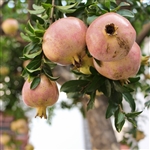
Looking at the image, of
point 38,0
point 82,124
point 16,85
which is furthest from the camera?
point 82,124

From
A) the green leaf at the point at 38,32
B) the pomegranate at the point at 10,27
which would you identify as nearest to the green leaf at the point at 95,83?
the green leaf at the point at 38,32

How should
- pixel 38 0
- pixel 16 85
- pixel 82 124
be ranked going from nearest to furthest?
pixel 38 0 → pixel 16 85 → pixel 82 124

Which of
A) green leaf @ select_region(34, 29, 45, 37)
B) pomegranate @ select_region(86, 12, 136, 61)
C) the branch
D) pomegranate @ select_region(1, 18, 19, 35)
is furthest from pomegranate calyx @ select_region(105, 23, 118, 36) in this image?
pomegranate @ select_region(1, 18, 19, 35)

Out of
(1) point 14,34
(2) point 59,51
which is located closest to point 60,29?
(2) point 59,51

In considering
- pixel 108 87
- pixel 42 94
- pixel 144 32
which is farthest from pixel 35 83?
pixel 144 32

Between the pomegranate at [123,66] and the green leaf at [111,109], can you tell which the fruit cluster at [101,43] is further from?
the green leaf at [111,109]

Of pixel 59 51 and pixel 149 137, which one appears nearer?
pixel 59 51

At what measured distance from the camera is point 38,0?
1.80 ft

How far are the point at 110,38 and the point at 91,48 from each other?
28 millimetres

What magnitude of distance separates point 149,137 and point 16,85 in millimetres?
765

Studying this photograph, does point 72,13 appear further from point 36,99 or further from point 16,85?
point 16,85

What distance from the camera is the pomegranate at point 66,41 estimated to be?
0.35 m

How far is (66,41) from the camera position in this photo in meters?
0.35

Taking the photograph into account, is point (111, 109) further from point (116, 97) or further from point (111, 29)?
point (111, 29)
